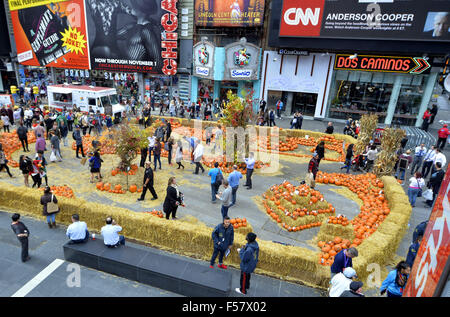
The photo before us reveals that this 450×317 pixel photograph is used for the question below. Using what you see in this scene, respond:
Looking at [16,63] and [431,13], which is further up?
[431,13]

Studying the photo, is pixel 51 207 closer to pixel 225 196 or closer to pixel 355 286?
pixel 225 196

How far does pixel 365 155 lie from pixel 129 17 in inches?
1124

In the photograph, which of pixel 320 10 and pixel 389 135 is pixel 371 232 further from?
pixel 320 10

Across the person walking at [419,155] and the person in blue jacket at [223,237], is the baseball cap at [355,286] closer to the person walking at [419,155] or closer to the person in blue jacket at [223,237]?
the person in blue jacket at [223,237]

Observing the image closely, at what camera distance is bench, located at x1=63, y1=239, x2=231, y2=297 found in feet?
21.2

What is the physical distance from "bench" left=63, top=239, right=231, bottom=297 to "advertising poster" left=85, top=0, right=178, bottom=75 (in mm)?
26925

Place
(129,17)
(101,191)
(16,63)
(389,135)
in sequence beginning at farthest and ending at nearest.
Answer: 1. (16,63)
2. (129,17)
3. (389,135)
4. (101,191)

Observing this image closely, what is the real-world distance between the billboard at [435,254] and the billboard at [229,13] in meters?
28.0

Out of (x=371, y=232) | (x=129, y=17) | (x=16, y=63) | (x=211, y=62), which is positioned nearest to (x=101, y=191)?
(x=371, y=232)

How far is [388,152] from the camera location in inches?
539

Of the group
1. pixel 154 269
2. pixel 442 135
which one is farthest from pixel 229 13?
pixel 154 269

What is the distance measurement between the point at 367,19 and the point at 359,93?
6.54 m

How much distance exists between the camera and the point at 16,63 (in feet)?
128

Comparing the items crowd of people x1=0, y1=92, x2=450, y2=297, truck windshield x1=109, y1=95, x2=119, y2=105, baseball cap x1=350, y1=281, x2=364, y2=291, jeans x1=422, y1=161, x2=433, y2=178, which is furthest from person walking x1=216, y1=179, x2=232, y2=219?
truck windshield x1=109, y1=95, x2=119, y2=105
